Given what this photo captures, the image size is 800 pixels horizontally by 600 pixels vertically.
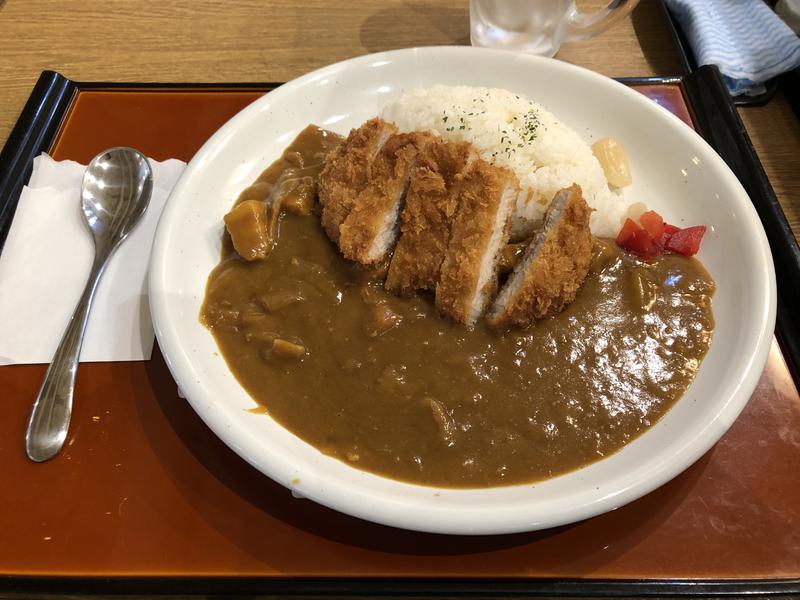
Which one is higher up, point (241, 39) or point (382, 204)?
point (241, 39)

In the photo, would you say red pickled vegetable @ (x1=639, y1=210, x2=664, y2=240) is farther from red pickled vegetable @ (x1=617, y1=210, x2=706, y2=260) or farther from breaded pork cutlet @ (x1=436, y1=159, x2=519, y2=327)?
breaded pork cutlet @ (x1=436, y1=159, x2=519, y2=327)

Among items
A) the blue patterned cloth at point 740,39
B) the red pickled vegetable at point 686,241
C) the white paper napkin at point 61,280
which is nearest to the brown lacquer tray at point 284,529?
the white paper napkin at point 61,280

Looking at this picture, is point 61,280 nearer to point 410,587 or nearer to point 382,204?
point 382,204

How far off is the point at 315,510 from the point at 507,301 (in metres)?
0.86

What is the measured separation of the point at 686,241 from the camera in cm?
201

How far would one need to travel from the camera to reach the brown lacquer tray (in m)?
1.48

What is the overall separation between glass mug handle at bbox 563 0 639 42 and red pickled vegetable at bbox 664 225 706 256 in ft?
3.90

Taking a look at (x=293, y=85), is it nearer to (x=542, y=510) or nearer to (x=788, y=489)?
(x=542, y=510)

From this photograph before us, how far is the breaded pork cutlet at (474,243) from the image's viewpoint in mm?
1792

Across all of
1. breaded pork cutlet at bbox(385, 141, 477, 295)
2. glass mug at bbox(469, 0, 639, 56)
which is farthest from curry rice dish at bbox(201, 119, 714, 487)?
glass mug at bbox(469, 0, 639, 56)

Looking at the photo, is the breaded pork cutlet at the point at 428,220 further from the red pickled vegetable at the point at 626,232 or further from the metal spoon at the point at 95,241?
the metal spoon at the point at 95,241

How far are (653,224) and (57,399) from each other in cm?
214

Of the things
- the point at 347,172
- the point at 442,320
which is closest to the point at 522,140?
the point at 347,172

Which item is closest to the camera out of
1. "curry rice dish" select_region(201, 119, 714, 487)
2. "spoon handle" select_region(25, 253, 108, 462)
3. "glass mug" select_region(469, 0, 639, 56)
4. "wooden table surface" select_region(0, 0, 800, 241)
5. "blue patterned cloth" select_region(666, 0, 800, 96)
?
"curry rice dish" select_region(201, 119, 714, 487)
